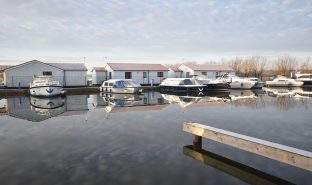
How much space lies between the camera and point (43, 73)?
34562 mm

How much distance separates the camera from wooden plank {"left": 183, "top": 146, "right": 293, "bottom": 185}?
6.55 m

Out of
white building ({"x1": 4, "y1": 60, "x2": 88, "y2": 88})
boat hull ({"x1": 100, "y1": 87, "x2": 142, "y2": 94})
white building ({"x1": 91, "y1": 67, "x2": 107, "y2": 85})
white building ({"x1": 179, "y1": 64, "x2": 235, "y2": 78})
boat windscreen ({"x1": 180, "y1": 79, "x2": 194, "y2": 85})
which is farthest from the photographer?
white building ({"x1": 179, "y1": 64, "x2": 235, "y2": 78})

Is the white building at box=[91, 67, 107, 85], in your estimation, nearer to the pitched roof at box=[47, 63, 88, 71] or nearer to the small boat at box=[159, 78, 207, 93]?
the pitched roof at box=[47, 63, 88, 71]

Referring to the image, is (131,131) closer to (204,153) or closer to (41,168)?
(204,153)

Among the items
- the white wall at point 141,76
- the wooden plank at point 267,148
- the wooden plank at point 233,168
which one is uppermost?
the white wall at point 141,76

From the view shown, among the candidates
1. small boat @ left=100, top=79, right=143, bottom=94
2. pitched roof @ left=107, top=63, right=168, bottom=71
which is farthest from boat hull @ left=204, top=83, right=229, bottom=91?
pitched roof @ left=107, top=63, right=168, bottom=71

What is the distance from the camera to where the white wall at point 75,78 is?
3606cm

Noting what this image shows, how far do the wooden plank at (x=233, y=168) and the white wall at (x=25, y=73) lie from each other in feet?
100.0

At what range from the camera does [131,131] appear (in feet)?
38.3

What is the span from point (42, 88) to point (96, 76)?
14.8 m

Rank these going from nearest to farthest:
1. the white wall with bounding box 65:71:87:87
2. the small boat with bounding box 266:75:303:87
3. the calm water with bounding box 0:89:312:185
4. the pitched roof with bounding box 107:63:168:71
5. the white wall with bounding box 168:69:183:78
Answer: the calm water with bounding box 0:89:312:185 → the white wall with bounding box 65:71:87:87 → the pitched roof with bounding box 107:63:168:71 → the small boat with bounding box 266:75:303:87 → the white wall with bounding box 168:69:183:78

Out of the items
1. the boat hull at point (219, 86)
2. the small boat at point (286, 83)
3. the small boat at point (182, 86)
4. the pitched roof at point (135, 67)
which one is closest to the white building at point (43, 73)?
the pitched roof at point (135, 67)

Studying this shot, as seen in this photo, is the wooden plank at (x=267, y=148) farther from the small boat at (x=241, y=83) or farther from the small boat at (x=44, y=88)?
the small boat at (x=241, y=83)

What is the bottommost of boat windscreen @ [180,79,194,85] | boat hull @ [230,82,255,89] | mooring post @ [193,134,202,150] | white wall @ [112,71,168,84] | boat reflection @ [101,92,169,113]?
mooring post @ [193,134,202,150]
